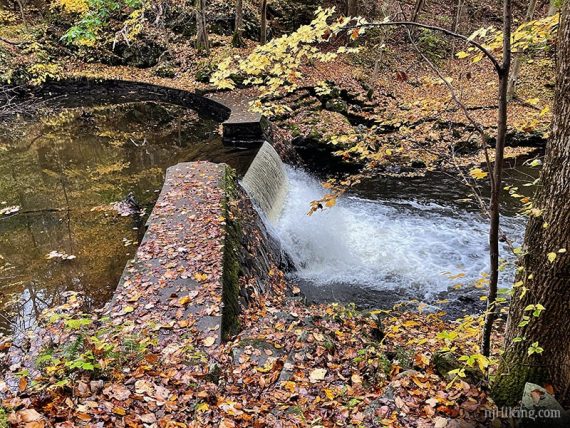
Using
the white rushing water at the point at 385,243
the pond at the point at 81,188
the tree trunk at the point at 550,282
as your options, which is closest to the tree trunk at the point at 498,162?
the tree trunk at the point at 550,282

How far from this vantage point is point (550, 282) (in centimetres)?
279

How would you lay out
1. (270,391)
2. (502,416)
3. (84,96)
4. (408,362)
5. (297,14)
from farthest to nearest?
(297,14) < (84,96) < (408,362) < (270,391) < (502,416)

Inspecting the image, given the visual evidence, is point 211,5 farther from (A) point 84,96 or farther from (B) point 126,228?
(B) point 126,228

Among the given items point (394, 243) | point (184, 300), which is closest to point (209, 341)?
point (184, 300)

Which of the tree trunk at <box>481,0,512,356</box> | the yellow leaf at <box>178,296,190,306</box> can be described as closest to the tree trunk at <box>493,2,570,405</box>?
the tree trunk at <box>481,0,512,356</box>

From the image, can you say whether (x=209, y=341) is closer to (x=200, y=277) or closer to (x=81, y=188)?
(x=200, y=277)

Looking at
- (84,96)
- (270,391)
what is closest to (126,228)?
(270,391)

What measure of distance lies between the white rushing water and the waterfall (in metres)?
0.31

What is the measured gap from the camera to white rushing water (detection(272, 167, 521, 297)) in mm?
8555

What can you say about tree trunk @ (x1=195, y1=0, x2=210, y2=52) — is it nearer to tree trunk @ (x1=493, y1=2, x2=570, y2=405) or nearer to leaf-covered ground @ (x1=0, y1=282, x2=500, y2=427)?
leaf-covered ground @ (x1=0, y1=282, x2=500, y2=427)

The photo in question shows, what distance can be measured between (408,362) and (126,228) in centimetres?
623

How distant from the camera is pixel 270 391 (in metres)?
3.72

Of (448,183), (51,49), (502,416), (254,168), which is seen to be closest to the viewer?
(502,416)

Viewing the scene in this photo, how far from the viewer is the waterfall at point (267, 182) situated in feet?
31.8
